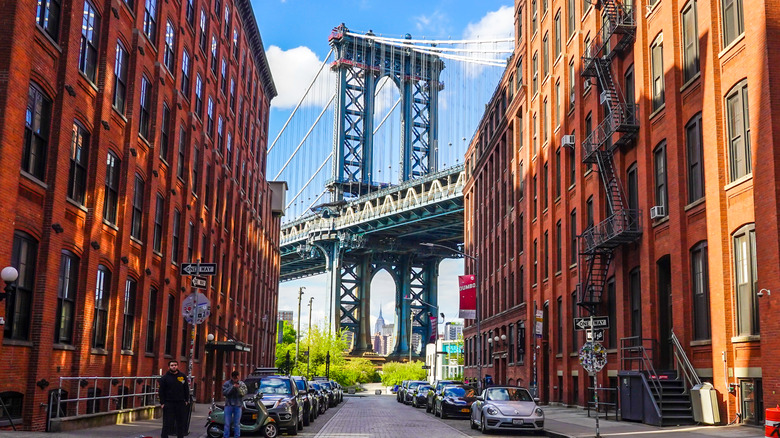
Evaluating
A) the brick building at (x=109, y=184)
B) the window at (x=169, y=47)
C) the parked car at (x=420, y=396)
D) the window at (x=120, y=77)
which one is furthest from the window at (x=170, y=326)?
the parked car at (x=420, y=396)

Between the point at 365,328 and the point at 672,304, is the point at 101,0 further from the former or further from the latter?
the point at 365,328

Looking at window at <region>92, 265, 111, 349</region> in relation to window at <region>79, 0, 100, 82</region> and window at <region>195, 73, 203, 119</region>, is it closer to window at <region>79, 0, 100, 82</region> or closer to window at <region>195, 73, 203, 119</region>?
window at <region>79, 0, 100, 82</region>

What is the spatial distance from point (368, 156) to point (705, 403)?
89.3m

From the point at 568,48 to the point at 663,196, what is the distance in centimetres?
1424

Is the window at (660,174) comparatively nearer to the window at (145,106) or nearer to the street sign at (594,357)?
the street sign at (594,357)

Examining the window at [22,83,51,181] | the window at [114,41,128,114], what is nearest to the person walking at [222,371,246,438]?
the window at [22,83,51,181]

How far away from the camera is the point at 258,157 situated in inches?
2491

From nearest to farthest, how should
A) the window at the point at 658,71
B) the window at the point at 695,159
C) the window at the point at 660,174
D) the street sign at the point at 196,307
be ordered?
the street sign at the point at 196,307, the window at the point at 695,159, the window at the point at 660,174, the window at the point at 658,71

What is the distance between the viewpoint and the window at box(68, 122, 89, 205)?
874 inches

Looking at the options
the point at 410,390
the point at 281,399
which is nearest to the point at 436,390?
the point at 410,390

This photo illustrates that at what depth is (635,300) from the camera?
30453 millimetres

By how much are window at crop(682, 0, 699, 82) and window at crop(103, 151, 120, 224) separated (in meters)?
18.4

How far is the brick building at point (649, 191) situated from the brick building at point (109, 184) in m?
17.1

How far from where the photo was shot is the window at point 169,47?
32344 mm
